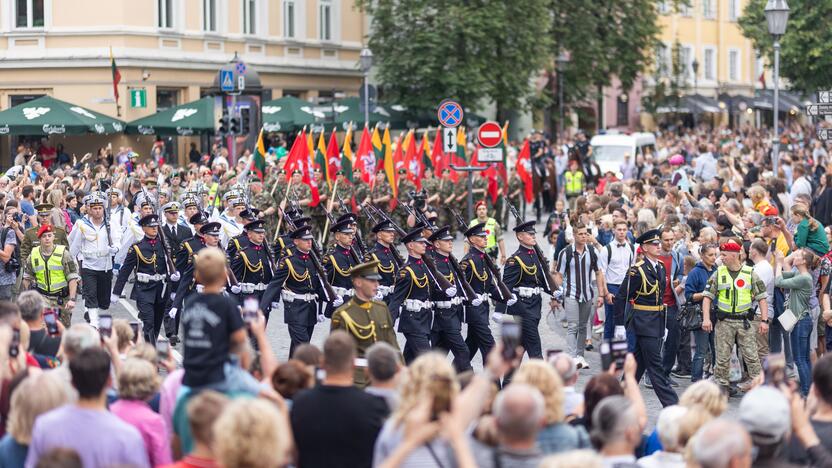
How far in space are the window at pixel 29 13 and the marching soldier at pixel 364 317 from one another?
1215 inches

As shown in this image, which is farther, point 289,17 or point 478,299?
point 289,17

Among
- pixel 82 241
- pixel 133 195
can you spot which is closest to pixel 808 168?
pixel 133 195

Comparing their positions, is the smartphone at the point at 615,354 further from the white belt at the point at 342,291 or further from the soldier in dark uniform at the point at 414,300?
the white belt at the point at 342,291

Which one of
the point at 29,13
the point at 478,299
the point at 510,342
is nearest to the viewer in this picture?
the point at 510,342

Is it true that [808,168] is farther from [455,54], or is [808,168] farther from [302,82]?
[302,82]

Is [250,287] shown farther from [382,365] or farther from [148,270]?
[382,365]

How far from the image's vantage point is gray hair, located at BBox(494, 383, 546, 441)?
6.45 metres

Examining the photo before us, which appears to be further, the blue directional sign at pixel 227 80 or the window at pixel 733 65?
the window at pixel 733 65

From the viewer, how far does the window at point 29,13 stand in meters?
40.3

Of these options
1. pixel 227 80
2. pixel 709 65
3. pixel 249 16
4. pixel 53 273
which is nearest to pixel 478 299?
pixel 53 273

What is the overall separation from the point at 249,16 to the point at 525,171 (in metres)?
16.1

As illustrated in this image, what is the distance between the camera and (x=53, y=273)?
16.1 m

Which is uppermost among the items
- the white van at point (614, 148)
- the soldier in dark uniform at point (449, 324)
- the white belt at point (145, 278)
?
the white van at point (614, 148)

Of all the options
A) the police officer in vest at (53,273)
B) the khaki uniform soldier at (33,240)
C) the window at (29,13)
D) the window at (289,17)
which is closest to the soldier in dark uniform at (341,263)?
the police officer in vest at (53,273)
